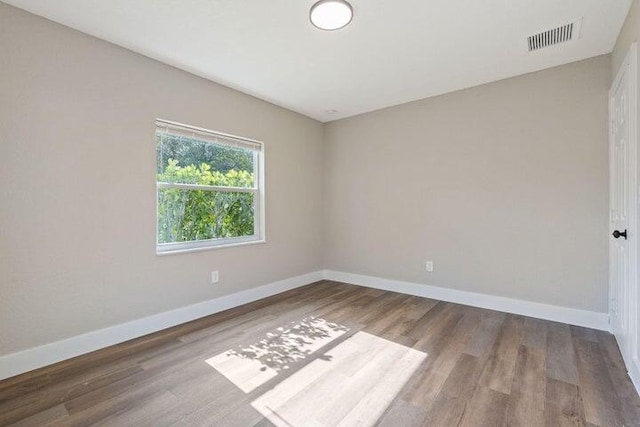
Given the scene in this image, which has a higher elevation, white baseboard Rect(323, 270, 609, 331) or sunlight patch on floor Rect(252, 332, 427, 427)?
white baseboard Rect(323, 270, 609, 331)

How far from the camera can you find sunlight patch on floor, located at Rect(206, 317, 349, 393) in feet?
6.64

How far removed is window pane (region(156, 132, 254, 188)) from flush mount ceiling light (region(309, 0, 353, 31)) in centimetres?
171

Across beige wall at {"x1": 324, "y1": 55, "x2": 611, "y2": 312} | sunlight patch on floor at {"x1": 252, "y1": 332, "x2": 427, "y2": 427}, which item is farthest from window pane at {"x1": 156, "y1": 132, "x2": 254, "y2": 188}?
sunlight patch on floor at {"x1": 252, "y1": 332, "x2": 427, "y2": 427}

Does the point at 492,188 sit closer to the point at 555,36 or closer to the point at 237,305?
the point at 555,36

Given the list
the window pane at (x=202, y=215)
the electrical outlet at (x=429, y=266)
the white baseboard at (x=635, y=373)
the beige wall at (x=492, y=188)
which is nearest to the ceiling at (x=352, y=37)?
the beige wall at (x=492, y=188)

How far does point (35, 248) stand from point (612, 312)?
15.1 ft

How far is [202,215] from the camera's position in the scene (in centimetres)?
322

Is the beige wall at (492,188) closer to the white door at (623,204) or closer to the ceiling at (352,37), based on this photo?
the white door at (623,204)

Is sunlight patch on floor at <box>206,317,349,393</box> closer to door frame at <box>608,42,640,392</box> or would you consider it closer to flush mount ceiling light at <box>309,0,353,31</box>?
door frame at <box>608,42,640,392</box>

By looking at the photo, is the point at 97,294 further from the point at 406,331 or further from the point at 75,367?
the point at 406,331

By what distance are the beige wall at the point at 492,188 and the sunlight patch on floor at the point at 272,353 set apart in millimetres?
1643

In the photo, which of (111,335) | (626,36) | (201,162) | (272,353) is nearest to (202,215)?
(201,162)

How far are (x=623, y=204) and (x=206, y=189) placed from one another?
359 centimetres

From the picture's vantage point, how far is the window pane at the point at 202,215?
291cm
